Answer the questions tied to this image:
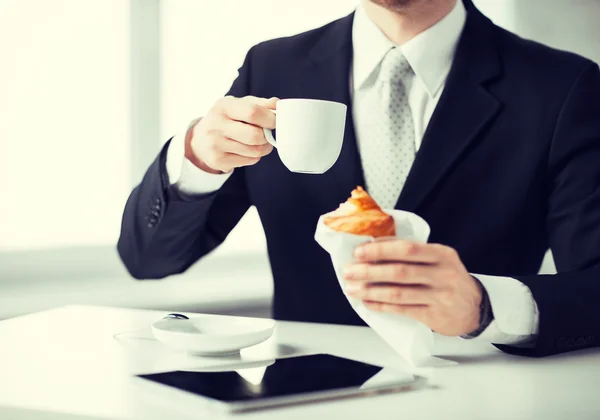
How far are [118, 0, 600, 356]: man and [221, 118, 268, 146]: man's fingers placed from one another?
18 cm

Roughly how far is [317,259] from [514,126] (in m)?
0.51

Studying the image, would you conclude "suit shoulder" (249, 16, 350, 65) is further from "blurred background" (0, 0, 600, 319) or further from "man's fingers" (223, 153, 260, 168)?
"blurred background" (0, 0, 600, 319)

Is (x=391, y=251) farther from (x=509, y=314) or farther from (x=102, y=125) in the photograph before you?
(x=102, y=125)

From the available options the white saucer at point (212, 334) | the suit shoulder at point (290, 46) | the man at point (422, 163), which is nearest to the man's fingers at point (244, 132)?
the man at point (422, 163)

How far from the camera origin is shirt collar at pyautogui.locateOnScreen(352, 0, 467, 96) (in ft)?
5.52

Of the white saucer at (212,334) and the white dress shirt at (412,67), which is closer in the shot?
the white saucer at (212,334)

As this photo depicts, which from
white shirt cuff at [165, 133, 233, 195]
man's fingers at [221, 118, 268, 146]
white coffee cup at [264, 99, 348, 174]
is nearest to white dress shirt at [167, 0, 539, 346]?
white shirt cuff at [165, 133, 233, 195]

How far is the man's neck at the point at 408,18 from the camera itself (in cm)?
172

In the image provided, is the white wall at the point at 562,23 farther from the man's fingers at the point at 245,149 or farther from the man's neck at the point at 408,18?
the man's fingers at the point at 245,149

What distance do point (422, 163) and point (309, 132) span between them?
20.7 inches

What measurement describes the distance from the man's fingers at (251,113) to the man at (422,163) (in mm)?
207

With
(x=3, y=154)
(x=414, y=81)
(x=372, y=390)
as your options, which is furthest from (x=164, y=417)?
(x=3, y=154)

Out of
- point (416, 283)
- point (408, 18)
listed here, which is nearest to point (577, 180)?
point (408, 18)

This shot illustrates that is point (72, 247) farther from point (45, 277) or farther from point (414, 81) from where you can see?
point (414, 81)
